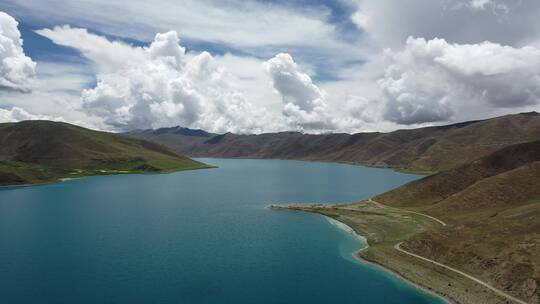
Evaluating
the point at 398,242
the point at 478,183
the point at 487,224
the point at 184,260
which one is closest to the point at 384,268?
the point at 398,242

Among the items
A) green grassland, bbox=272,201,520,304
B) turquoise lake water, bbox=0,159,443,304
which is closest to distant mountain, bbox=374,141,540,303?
green grassland, bbox=272,201,520,304

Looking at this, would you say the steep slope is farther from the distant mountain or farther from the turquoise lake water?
the turquoise lake water

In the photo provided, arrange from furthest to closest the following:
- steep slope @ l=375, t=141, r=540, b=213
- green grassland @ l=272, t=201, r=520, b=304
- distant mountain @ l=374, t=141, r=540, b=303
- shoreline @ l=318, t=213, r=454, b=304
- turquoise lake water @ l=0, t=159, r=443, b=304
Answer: steep slope @ l=375, t=141, r=540, b=213 → distant mountain @ l=374, t=141, r=540, b=303 → shoreline @ l=318, t=213, r=454, b=304 → green grassland @ l=272, t=201, r=520, b=304 → turquoise lake water @ l=0, t=159, r=443, b=304

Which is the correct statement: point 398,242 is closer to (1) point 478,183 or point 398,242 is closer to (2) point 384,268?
(2) point 384,268

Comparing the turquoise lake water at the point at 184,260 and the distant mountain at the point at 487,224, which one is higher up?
the distant mountain at the point at 487,224

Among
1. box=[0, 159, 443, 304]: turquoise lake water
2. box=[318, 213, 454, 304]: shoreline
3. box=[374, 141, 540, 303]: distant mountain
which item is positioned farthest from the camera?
box=[374, 141, 540, 303]: distant mountain

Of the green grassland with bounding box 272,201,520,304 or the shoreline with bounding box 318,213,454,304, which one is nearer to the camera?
the green grassland with bounding box 272,201,520,304

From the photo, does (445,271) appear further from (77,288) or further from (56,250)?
(56,250)

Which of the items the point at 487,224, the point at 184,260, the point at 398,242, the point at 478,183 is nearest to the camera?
the point at 184,260

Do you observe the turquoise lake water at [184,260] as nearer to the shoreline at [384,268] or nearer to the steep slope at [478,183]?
the shoreline at [384,268]

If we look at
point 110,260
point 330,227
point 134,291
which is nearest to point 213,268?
point 134,291

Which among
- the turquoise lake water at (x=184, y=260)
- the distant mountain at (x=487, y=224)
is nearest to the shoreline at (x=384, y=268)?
the turquoise lake water at (x=184, y=260)
